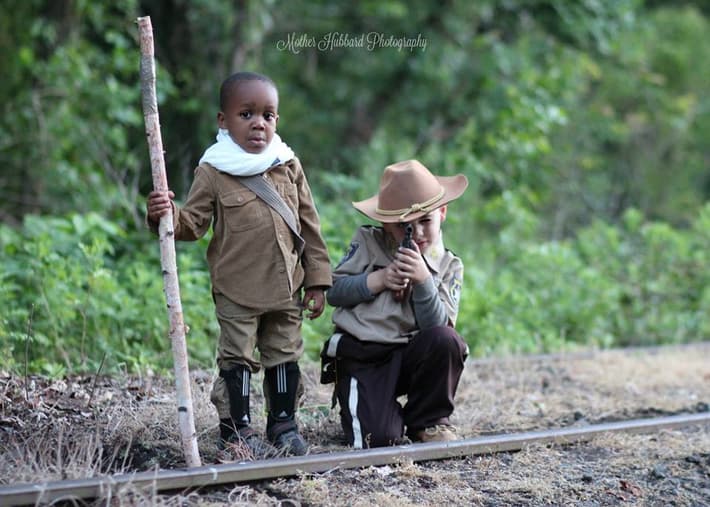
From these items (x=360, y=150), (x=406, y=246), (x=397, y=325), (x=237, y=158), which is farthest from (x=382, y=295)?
(x=360, y=150)

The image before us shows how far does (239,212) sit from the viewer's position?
4309 mm

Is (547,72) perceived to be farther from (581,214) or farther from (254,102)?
(254,102)

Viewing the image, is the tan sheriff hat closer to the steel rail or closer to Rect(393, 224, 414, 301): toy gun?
Rect(393, 224, 414, 301): toy gun

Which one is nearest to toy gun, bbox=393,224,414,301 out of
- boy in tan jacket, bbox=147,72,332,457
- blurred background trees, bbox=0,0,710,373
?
boy in tan jacket, bbox=147,72,332,457

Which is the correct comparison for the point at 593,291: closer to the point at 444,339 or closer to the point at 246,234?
the point at 444,339

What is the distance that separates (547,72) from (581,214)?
2705 mm

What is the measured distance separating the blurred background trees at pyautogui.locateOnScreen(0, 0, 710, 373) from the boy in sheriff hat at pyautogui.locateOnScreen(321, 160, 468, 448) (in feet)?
5.66

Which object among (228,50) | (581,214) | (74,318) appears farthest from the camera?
(581,214)

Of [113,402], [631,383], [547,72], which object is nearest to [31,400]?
[113,402]

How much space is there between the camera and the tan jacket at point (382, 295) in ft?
15.6

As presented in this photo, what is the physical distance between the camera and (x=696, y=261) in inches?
416

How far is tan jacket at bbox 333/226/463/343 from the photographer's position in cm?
477

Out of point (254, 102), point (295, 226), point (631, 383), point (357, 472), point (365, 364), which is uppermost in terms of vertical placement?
point (254, 102)

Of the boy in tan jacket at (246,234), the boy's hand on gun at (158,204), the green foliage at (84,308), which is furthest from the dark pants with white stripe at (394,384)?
the green foliage at (84,308)
